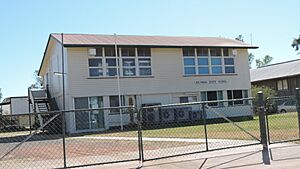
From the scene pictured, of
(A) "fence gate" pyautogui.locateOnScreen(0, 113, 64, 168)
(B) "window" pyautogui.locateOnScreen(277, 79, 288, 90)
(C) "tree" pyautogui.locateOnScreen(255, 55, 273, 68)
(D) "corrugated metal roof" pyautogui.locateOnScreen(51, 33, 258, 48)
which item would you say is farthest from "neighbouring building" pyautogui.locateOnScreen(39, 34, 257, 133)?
(C) "tree" pyautogui.locateOnScreen(255, 55, 273, 68)

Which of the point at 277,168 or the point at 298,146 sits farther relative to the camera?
the point at 298,146

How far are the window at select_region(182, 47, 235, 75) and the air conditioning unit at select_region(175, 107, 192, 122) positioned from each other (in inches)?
142

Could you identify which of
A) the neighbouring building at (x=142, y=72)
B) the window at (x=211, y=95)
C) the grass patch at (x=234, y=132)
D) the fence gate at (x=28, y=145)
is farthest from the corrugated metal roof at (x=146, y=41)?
the grass patch at (x=234, y=132)

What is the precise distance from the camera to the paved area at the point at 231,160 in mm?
9102

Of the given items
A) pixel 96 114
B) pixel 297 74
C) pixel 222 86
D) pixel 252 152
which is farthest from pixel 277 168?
pixel 297 74

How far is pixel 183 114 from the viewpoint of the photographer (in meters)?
33.7

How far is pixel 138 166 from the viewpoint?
9742mm

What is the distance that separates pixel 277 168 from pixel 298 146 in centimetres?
316

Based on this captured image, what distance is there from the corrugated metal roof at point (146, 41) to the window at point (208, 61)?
1.99 ft

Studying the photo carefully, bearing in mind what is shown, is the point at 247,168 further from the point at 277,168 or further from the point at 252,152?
the point at 252,152

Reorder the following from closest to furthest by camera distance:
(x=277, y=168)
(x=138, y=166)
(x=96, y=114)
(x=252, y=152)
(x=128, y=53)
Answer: (x=277, y=168)
(x=138, y=166)
(x=252, y=152)
(x=96, y=114)
(x=128, y=53)

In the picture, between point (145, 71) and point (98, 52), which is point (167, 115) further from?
point (98, 52)

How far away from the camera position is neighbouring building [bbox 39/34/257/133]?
105ft

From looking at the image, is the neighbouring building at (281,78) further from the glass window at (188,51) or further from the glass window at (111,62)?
the glass window at (111,62)
